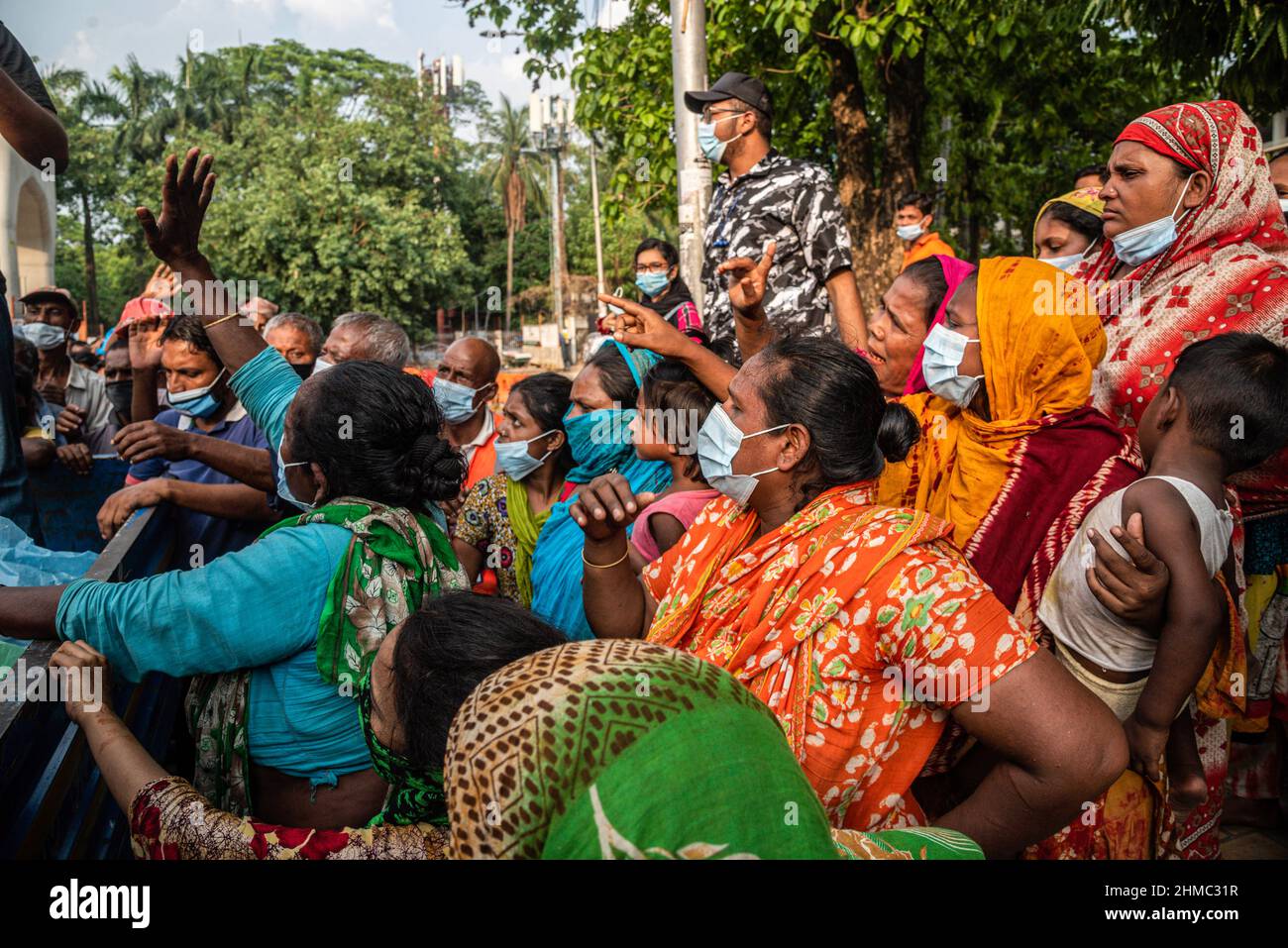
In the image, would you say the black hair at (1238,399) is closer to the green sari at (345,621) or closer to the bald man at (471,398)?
the green sari at (345,621)

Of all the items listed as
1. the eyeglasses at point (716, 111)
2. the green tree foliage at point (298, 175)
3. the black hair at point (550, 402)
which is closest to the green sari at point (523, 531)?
the black hair at point (550, 402)

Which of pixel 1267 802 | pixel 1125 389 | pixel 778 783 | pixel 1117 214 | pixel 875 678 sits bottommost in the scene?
pixel 1267 802

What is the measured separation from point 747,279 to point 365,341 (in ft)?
7.90

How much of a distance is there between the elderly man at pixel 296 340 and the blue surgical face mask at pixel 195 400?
1.51m

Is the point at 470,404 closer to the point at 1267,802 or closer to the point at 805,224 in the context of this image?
the point at 805,224

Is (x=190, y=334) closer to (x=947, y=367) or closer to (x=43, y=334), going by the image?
(x=947, y=367)

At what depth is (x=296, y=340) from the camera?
5.54m

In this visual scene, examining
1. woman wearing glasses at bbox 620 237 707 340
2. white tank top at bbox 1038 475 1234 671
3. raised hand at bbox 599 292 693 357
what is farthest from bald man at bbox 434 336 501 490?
white tank top at bbox 1038 475 1234 671

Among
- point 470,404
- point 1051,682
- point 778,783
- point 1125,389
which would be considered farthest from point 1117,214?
point 470,404

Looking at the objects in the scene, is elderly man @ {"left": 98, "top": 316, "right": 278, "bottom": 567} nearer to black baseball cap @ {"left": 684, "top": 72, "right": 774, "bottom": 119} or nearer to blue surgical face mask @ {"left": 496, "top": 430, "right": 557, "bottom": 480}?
blue surgical face mask @ {"left": 496, "top": 430, "right": 557, "bottom": 480}

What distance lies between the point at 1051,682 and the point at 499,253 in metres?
48.4

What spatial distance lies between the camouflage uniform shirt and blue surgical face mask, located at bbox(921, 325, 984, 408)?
1.33 meters

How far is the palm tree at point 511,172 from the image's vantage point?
47375 mm

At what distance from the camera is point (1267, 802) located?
3.75 metres
